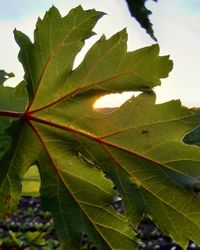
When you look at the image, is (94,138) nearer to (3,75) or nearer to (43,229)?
(3,75)

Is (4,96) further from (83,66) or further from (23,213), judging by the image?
(23,213)

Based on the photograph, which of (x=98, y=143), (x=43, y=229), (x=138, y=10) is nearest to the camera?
(x=138, y=10)

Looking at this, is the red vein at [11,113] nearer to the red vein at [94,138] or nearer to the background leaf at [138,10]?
the red vein at [94,138]

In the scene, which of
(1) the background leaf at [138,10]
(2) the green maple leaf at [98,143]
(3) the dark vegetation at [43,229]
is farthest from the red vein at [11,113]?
(3) the dark vegetation at [43,229]

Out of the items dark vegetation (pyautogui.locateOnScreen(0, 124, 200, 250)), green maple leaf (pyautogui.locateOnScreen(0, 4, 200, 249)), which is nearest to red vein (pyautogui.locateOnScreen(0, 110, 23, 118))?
green maple leaf (pyautogui.locateOnScreen(0, 4, 200, 249))

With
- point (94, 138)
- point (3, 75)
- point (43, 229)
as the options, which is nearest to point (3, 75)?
point (3, 75)

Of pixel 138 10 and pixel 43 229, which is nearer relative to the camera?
pixel 138 10

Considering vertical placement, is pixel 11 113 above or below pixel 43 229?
above

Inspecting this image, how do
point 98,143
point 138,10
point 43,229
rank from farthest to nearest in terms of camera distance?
point 43,229
point 98,143
point 138,10
